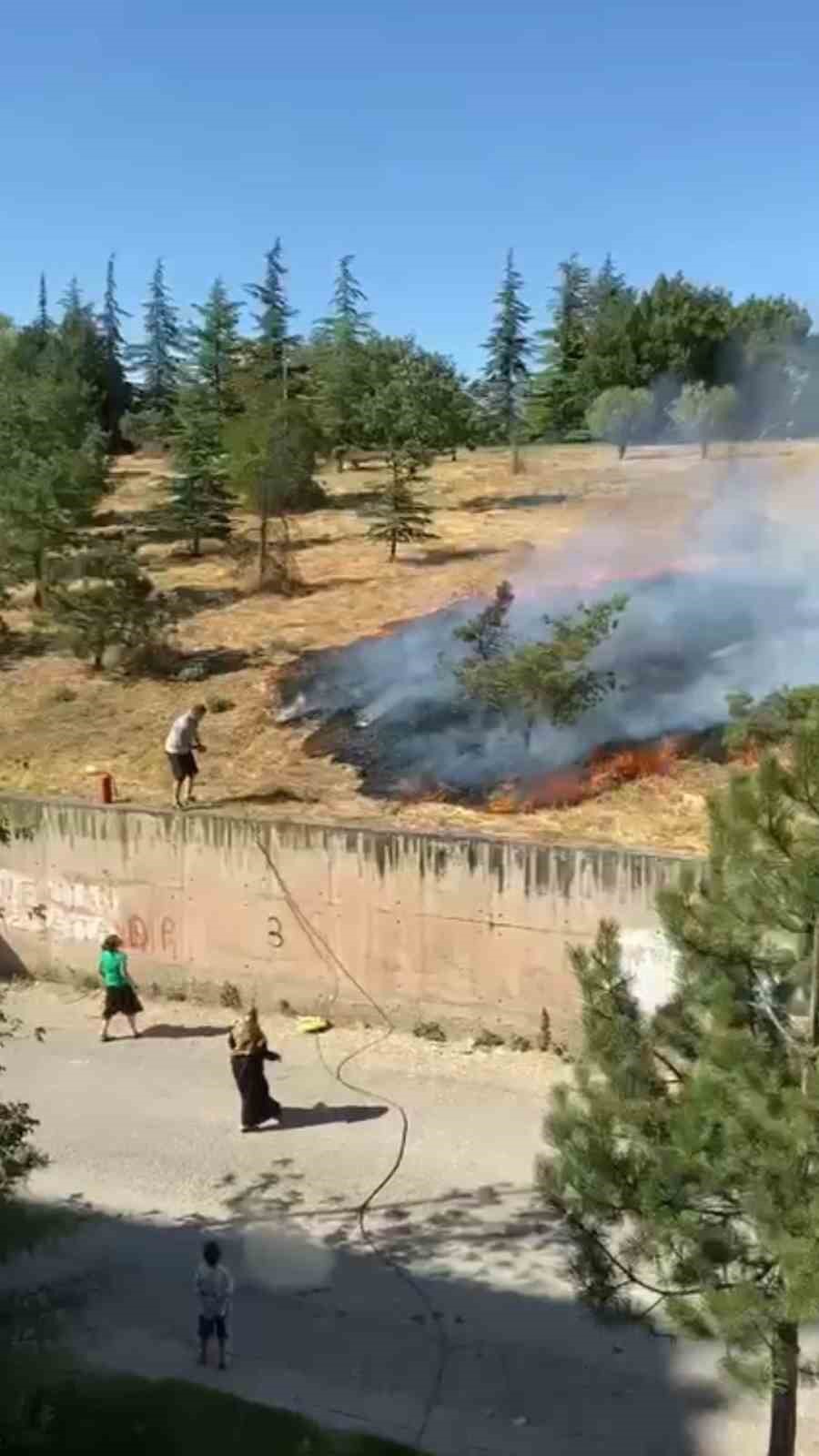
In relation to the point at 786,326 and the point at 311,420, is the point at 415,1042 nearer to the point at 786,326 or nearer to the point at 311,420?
the point at 311,420

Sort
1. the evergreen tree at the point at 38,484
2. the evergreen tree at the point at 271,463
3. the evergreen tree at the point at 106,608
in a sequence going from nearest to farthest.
Answer: the evergreen tree at the point at 106,608
the evergreen tree at the point at 38,484
the evergreen tree at the point at 271,463

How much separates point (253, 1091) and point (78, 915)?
182 inches

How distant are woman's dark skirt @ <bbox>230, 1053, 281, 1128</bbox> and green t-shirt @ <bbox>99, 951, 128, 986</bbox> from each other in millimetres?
2353

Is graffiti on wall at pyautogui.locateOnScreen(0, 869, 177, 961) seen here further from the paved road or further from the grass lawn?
the grass lawn

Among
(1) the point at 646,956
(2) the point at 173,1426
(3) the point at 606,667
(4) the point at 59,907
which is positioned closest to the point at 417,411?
(3) the point at 606,667

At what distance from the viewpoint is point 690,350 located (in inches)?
2128

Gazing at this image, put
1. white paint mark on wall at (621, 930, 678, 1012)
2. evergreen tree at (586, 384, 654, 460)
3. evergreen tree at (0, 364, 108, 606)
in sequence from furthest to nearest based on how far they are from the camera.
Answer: evergreen tree at (586, 384, 654, 460) → evergreen tree at (0, 364, 108, 606) → white paint mark on wall at (621, 930, 678, 1012)

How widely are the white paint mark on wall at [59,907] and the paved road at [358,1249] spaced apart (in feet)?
4.97

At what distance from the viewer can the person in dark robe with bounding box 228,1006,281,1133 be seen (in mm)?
12109

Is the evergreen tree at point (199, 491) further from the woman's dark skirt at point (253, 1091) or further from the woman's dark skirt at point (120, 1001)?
the woman's dark skirt at point (253, 1091)

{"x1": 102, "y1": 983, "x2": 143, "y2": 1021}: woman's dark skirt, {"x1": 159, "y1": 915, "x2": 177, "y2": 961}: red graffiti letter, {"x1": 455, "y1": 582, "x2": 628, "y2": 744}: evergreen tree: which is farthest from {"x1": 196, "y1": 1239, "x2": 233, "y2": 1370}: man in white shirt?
{"x1": 455, "y1": 582, "x2": 628, "y2": 744}: evergreen tree

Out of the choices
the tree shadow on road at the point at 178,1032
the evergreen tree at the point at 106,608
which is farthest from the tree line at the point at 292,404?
the tree shadow on road at the point at 178,1032

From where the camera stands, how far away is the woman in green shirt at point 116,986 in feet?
46.5

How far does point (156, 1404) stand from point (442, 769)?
1023 centimetres
